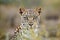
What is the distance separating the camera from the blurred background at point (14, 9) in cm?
201

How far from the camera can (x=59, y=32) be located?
1965 millimetres

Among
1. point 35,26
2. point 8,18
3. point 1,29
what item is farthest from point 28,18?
point 1,29

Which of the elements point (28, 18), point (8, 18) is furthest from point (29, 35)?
point (8, 18)

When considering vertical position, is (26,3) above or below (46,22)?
above

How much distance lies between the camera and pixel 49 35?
1.98m

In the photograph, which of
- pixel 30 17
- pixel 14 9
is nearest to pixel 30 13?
pixel 30 17

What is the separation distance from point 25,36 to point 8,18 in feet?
→ 1.17

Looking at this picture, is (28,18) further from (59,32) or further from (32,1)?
(59,32)

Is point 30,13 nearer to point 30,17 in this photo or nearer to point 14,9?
point 30,17

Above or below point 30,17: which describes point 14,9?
above

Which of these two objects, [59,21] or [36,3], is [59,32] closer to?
[59,21]

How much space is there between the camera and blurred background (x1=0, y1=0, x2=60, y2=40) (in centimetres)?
201

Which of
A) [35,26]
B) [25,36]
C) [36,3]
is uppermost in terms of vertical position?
[36,3]

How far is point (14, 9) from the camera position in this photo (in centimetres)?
205
